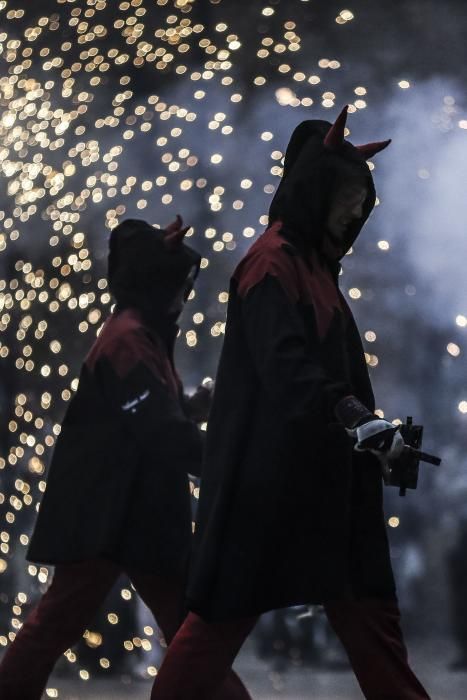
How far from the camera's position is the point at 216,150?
3354mm

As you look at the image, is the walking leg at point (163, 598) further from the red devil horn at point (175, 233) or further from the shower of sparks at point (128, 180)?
the red devil horn at point (175, 233)

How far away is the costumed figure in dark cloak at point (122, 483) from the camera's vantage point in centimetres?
293

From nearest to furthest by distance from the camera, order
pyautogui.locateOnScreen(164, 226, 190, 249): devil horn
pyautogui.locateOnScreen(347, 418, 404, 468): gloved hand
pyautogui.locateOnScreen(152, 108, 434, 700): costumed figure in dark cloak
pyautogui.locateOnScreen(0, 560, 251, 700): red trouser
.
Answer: pyautogui.locateOnScreen(347, 418, 404, 468): gloved hand, pyautogui.locateOnScreen(152, 108, 434, 700): costumed figure in dark cloak, pyautogui.locateOnScreen(0, 560, 251, 700): red trouser, pyautogui.locateOnScreen(164, 226, 190, 249): devil horn

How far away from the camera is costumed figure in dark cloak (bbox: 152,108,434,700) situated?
2.24 metres

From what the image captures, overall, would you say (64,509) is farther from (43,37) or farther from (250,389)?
(43,37)

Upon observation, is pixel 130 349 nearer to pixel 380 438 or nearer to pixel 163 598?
pixel 163 598

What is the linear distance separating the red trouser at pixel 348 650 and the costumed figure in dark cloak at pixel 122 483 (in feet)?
2.08

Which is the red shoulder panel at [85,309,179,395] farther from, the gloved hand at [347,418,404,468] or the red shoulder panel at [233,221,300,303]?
the gloved hand at [347,418,404,468]

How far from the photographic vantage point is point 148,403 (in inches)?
116

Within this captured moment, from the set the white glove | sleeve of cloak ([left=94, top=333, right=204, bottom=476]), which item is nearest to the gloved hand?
the white glove

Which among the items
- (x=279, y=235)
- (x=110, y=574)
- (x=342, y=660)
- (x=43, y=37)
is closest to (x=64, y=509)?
(x=110, y=574)

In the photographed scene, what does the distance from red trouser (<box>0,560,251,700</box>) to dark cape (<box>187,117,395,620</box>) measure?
650 millimetres

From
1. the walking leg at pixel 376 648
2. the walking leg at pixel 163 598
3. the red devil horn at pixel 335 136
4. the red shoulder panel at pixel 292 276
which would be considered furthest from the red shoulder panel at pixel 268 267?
the walking leg at pixel 163 598

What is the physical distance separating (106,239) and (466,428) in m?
1.09
